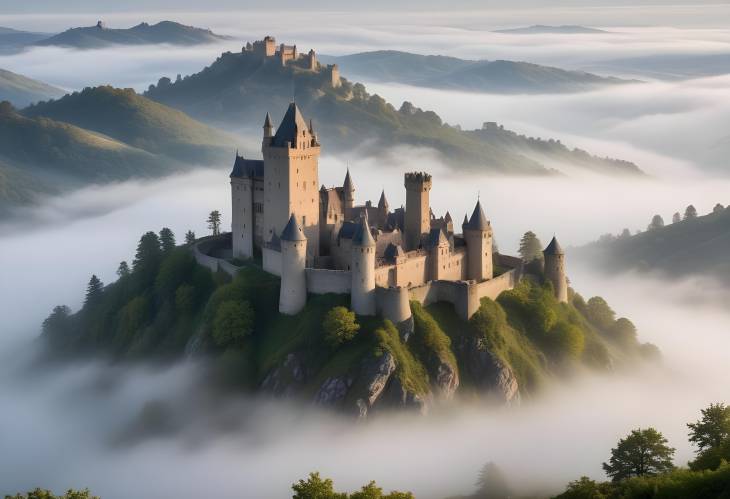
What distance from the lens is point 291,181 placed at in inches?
4087

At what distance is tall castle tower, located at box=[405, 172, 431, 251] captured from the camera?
104m

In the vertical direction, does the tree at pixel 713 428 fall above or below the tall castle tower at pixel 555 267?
below

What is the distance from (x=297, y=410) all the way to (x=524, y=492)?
21.3 meters

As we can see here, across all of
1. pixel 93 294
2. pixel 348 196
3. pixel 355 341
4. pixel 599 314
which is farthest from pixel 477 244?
pixel 93 294

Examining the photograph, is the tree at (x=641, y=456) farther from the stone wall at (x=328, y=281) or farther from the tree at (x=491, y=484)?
the stone wall at (x=328, y=281)

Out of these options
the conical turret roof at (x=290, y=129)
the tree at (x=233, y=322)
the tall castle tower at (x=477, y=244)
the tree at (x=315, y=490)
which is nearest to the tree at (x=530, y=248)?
the tall castle tower at (x=477, y=244)

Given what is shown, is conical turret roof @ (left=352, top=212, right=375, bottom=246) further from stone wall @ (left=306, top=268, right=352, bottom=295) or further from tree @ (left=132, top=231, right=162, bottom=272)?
tree @ (left=132, top=231, right=162, bottom=272)

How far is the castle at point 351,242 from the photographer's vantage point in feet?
321

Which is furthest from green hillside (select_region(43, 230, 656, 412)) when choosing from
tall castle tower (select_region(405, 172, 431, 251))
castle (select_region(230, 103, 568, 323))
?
tall castle tower (select_region(405, 172, 431, 251))

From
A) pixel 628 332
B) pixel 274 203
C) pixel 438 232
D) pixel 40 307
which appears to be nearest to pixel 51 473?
pixel 274 203

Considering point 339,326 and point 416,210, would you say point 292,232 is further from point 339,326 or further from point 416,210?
point 416,210

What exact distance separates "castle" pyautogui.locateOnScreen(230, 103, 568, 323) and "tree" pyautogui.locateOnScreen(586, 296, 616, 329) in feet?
26.9

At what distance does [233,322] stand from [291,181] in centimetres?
1447

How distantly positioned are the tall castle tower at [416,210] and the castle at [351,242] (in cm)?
10
